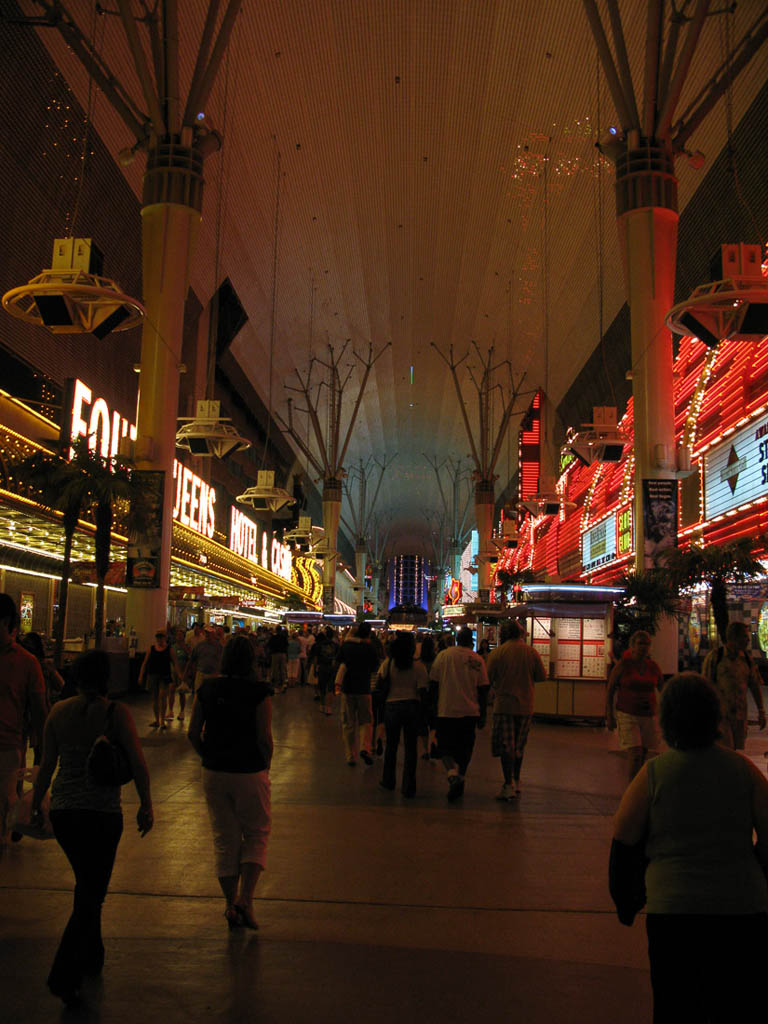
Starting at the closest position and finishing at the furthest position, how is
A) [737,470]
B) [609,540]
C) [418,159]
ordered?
[737,470] → [418,159] → [609,540]

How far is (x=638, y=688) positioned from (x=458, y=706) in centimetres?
161

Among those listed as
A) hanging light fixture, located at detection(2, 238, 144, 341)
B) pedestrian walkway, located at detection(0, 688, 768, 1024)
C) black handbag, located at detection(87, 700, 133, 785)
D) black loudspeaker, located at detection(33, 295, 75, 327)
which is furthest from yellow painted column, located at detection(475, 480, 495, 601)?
black handbag, located at detection(87, 700, 133, 785)

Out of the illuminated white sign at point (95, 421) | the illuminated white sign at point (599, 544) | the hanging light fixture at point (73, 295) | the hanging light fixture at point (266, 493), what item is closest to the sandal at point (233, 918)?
the hanging light fixture at point (73, 295)

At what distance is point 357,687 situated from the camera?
10297 millimetres

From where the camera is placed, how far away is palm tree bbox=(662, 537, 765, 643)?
13.8 metres

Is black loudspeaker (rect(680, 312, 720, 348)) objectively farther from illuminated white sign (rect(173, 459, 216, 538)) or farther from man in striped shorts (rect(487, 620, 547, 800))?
illuminated white sign (rect(173, 459, 216, 538))

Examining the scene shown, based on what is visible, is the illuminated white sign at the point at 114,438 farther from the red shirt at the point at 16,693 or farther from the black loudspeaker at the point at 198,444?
the red shirt at the point at 16,693

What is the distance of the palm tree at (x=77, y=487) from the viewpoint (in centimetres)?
1313

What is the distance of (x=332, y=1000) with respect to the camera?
372cm

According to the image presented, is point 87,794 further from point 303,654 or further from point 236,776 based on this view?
point 303,654

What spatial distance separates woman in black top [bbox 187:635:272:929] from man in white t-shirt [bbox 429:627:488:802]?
413cm

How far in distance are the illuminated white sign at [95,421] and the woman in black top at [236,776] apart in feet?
45.5

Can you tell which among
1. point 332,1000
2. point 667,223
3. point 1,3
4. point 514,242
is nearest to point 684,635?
point 667,223

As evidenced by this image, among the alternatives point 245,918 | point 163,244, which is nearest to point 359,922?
point 245,918
